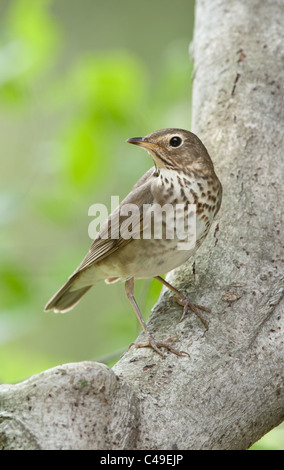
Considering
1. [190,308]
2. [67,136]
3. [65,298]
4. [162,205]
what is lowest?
[190,308]

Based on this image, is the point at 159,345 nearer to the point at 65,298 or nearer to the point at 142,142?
the point at 142,142

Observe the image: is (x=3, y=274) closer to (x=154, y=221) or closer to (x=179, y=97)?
(x=154, y=221)

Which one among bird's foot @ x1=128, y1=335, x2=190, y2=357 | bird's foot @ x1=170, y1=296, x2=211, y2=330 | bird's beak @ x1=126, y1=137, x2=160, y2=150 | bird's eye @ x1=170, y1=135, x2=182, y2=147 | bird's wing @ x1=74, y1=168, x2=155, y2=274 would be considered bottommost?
bird's foot @ x1=128, y1=335, x2=190, y2=357

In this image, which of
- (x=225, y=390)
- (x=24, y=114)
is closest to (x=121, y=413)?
(x=225, y=390)

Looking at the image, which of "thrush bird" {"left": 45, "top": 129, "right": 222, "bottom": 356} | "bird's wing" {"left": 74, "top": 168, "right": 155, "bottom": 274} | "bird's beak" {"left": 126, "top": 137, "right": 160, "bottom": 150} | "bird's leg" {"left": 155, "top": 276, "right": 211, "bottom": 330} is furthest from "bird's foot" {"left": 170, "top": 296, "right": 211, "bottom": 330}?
"bird's beak" {"left": 126, "top": 137, "right": 160, "bottom": 150}

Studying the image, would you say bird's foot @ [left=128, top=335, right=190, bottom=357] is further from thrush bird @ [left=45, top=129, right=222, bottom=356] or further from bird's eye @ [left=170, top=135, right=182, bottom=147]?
bird's eye @ [left=170, top=135, right=182, bottom=147]

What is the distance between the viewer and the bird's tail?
3.70 m

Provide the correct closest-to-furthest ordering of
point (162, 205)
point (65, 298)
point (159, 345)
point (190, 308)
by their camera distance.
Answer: point (159, 345)
point (190, 308)
point (162, 205)
point (65, 298)

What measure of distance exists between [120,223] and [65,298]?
0.76 metres

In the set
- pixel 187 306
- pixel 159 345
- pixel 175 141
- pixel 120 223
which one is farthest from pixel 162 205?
pixel 159 345

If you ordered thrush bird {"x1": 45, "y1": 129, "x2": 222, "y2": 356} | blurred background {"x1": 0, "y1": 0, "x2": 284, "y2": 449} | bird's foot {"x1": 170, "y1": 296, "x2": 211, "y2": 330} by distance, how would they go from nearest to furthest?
bird's foot {"x1": 170, "y1": 296, "x2": 211, "y2": 330} < thrush bird {"x1": 45, "y1": 129, "x2": 222, "y2": 356} < blurred background {"x1": 0, "y1": 0, "x2": 284, "y2": 449}

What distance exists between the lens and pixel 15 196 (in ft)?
11.3

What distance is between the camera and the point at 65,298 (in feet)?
12.4

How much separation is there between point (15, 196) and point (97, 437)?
1.75 m
